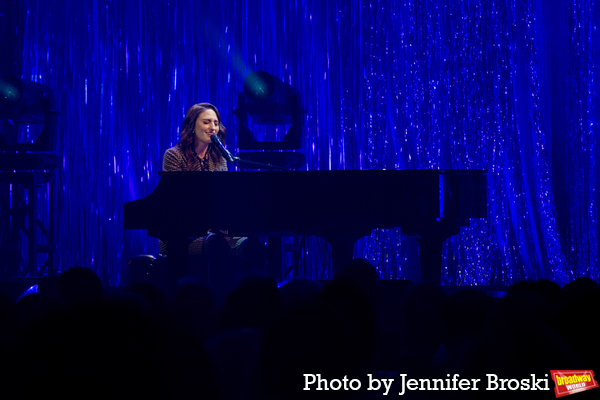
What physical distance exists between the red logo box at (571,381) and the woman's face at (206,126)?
340 cm

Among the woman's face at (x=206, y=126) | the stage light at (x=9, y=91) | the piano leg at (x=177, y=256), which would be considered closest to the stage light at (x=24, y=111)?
the stage light at (x=9, y=91)

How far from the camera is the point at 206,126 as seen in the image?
4160 mm

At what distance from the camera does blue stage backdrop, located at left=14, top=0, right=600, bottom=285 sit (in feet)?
17.2

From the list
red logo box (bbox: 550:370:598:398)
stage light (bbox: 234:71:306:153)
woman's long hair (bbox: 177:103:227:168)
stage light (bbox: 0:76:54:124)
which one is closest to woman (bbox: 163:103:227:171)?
woman's long hair (bbox: 177:103:227:168)

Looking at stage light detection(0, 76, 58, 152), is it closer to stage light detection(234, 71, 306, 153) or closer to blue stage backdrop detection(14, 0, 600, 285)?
blue stage backdrop detection(14, 0, 600, 285)

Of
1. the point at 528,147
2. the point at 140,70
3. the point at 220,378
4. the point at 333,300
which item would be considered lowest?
the point at 220,378

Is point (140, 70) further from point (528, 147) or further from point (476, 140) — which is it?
point (528, 147)

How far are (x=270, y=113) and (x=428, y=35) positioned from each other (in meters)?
1.95

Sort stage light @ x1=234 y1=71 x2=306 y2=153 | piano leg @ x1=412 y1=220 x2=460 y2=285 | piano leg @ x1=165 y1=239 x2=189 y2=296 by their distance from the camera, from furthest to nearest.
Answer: stage light @ x1=234 y1=71 x2=306 y2=153 < piano leg @ x1=412 y1=220 x2=460 y2=285 < piano leg @ x1=165 y1=239 x2=189 y2=296

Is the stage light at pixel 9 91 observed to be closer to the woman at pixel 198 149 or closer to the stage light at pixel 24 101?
the stage light at pixel 24 101

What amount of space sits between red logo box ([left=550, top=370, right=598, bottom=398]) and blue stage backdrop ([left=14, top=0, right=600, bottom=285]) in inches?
158

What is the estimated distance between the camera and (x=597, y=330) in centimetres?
119

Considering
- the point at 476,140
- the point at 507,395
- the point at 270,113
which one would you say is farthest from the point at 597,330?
the point at 476,140

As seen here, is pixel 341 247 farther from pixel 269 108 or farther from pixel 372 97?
pixel 372 97
